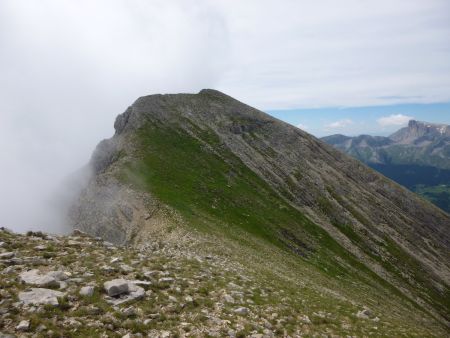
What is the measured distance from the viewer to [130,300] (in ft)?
58.6

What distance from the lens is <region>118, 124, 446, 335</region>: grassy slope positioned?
2222 inches

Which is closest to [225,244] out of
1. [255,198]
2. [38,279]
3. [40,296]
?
[38,279]

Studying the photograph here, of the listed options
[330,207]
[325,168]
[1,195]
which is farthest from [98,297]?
[1,195]

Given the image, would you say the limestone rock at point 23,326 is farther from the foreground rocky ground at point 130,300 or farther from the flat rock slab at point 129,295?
the flat rock slab at point 129,295

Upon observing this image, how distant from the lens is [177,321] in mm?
17172

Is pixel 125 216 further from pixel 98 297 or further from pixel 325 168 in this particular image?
pixel 325 168

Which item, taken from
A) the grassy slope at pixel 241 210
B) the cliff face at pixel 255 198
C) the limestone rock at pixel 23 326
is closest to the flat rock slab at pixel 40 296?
the limestone rock at pixel 23 326

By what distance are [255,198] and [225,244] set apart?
118ft

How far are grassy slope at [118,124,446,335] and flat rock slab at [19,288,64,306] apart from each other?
33417mm

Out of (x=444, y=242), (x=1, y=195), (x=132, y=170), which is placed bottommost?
(x=444, y=242)

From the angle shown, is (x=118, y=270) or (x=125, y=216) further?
(x=125, y=216)

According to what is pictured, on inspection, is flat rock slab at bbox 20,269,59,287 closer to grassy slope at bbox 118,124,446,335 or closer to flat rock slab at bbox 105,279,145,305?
flat rock slab at bbox 105,279,145,305

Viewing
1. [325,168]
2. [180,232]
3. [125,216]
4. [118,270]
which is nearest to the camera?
[118,270]

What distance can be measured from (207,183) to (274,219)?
16093 mm
